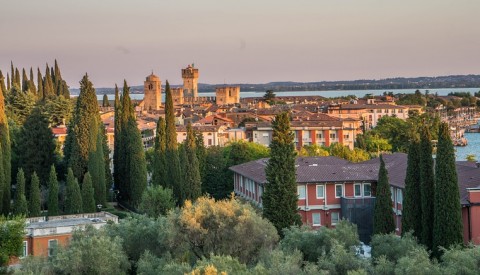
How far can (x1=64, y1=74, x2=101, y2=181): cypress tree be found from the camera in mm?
45750

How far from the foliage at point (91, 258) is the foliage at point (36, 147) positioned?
25145 millimetres

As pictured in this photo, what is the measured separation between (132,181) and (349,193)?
579 inches

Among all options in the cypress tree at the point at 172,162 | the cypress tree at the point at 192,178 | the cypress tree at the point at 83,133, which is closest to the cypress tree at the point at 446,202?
the cypress tree at the point at 192,178

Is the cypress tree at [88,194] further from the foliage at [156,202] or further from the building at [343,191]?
the building at [343,191]

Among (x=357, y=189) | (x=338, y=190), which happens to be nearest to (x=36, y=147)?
(x=338, y=190)

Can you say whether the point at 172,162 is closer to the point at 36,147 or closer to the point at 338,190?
the point at 36,147

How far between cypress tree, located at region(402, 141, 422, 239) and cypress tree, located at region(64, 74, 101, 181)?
21.9 metres

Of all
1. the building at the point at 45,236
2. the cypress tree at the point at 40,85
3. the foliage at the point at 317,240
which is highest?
the cypress tree at the point at 40,85

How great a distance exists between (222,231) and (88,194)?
18127 mm

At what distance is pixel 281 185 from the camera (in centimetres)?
3288

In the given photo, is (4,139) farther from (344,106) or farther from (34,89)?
(344,106)

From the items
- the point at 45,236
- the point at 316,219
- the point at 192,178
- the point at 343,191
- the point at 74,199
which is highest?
the point at 192,178

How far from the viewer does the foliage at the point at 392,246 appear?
23766 mm

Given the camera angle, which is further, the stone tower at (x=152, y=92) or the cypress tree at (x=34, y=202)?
the stone tower at (x=152, y=92)
